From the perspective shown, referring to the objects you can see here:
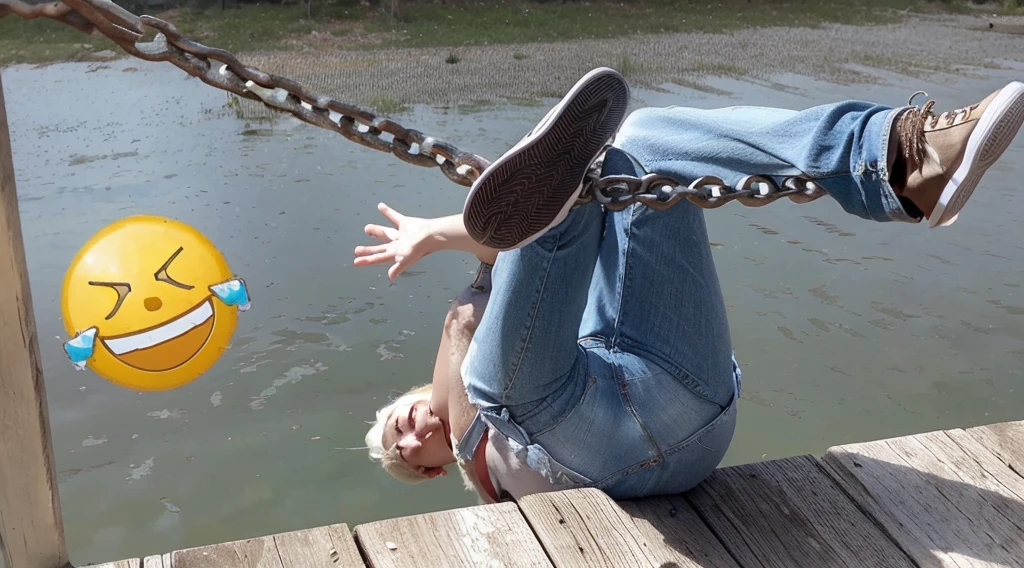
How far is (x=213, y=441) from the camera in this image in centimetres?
269

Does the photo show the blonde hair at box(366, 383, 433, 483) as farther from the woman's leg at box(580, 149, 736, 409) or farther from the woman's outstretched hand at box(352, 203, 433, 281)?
the woman's leg at box(580, 149, 736, 409)

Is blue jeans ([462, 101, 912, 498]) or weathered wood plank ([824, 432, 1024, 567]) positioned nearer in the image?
blue jeans ([462, 101, 912, 498])

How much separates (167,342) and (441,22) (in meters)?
8.47

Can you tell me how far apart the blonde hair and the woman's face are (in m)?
0.02

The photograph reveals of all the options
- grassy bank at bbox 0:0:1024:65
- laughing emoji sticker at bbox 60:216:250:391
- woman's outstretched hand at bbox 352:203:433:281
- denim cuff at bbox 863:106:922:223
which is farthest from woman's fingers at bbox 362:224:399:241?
grassy bank at bbox 0:0:1024:65

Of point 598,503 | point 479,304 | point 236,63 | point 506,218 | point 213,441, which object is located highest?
point 236,63

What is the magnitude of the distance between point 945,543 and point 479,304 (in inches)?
33.1

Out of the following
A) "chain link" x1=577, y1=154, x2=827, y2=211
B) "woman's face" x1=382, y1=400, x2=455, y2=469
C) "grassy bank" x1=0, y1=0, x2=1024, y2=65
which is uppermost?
"chain link" x1=577, y1=154, x2=827, y2=211

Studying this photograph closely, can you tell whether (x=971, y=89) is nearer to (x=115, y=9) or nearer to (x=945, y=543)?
(x=945, y=543)

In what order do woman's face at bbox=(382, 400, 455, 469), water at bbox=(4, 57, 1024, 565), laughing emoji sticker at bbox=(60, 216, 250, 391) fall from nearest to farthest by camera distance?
1. laughing emoji sticker at bbox=(60, 216, 250, 391)
2. woman's face at bbox=(382, 400, 455, 469)
3. water at bbox=(4, 57, 1024, 565)

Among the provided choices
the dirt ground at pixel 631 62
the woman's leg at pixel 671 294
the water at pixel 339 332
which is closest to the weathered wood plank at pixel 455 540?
the woman's leg at pixel 671 294

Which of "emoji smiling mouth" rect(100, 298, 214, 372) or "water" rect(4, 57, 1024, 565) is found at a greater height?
"emoji smiling mouth" rect(100, 298, 214, 372)

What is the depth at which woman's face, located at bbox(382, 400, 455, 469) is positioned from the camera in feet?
5.88

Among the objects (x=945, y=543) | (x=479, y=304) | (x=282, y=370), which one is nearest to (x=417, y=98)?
(x=282, y=370)
